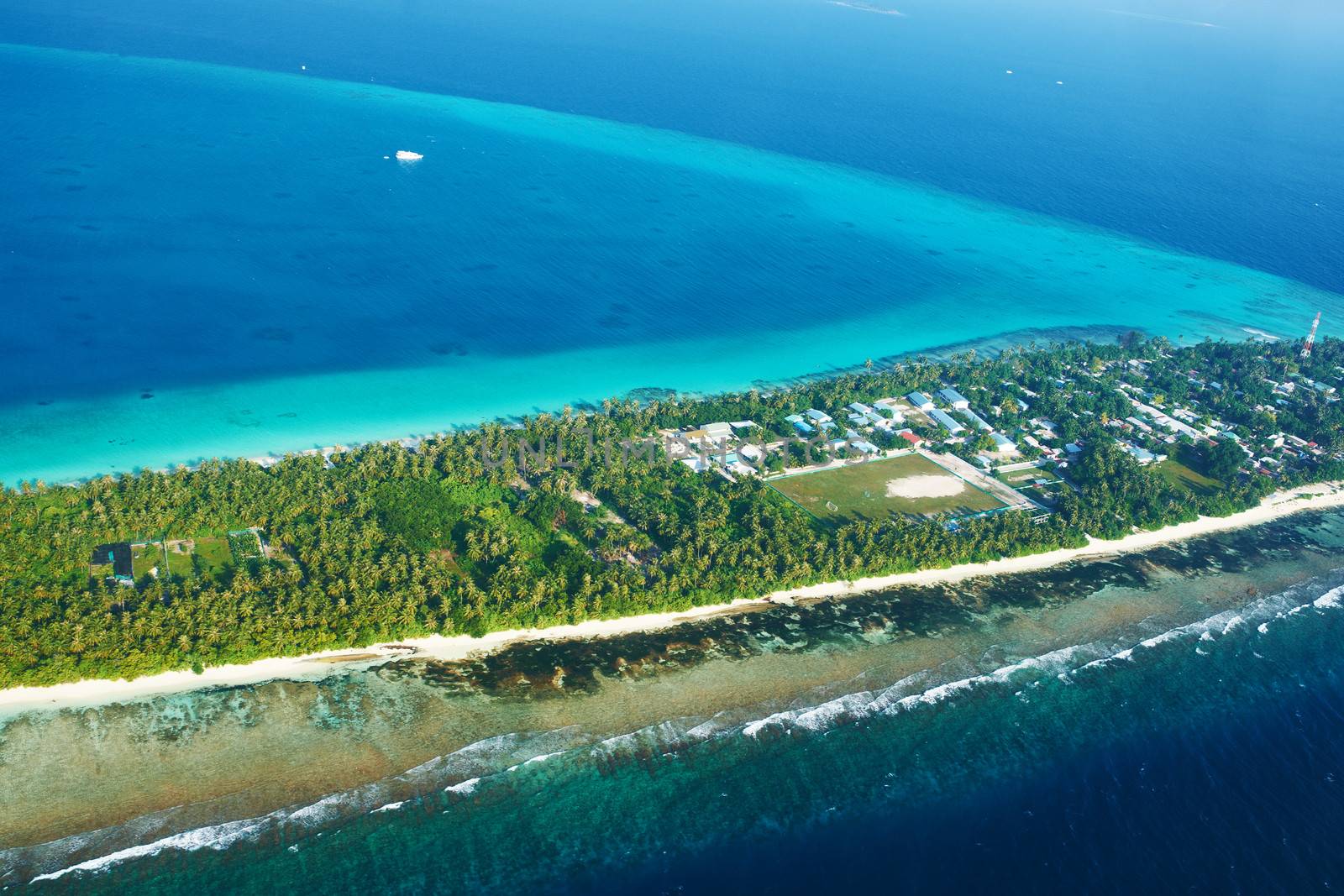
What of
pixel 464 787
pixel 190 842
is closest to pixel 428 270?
pixel 464 787

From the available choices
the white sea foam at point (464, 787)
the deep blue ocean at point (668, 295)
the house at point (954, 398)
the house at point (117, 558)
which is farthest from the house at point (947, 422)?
the house at point (117, 558)

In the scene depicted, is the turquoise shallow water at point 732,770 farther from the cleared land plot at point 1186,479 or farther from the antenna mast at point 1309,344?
the antenna mast at point 1309,344

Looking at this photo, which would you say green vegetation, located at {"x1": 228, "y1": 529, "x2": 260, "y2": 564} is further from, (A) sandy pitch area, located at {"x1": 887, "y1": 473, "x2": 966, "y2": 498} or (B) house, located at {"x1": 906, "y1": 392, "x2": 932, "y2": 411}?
(B) house, located at {"x1": 906, "y1": 392, "x2": 932, "y2": 411}

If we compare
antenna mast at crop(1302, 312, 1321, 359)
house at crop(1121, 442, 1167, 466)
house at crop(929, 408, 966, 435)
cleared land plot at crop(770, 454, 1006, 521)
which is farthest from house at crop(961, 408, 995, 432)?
antenna mast at crop(1302, 312, 1321, 359)

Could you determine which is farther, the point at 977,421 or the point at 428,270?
the point at 428,270

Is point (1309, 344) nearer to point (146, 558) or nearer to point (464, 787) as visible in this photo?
point (464, 787)

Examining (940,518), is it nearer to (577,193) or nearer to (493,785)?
(493,785)
